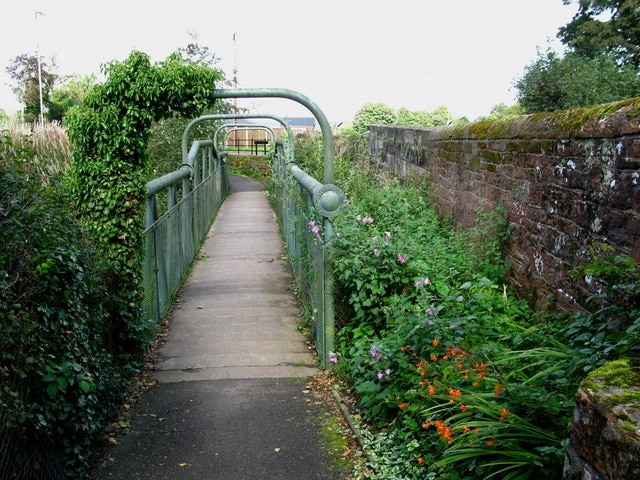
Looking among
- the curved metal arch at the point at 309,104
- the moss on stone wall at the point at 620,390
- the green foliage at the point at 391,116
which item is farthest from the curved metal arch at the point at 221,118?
the green foliage at the point at 391,116

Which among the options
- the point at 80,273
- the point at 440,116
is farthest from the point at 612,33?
the point at 80,273

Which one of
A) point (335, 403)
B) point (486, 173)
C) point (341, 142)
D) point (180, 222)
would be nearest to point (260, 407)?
point (335, 403)

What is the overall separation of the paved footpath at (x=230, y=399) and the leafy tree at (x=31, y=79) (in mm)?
42715

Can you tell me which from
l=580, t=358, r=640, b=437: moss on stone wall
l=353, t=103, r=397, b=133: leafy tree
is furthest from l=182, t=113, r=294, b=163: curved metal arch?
l=353, t=103, r=397, b=133: leafy tree

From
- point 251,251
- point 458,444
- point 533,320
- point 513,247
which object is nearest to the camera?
point 458,444

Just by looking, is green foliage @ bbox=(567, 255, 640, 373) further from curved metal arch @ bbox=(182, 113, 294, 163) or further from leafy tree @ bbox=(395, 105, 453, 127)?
leafy tree @ bbox=(395, 105, 453, 127)

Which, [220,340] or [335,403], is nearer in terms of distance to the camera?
[335,403]

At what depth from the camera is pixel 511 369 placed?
11.7 ft

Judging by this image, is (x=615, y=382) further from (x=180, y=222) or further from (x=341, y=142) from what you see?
(x=341, y=142)

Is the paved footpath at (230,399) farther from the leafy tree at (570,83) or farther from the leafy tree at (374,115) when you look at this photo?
the leafy tree at (374,115)

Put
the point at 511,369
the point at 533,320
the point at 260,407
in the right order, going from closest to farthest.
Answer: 1. the point at 511,369
2. the point at 533,320
3. the point at 260,407

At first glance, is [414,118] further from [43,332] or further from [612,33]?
[43,332]

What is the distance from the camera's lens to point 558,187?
15.2ft

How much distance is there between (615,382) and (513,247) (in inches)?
140
